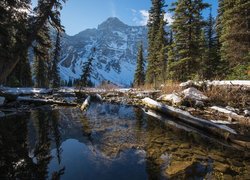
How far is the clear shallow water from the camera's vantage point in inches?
199

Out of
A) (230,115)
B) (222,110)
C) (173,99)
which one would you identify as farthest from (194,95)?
(230,115)

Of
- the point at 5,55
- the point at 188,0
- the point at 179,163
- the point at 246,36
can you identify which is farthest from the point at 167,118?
the point at 188,0

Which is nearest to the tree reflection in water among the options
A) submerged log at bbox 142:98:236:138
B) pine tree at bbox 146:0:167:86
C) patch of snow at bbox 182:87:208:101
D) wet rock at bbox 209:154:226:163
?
wet rock at bbox 209:154:226:163

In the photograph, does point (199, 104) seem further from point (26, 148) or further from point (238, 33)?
point (238, 33)

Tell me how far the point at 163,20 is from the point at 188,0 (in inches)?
549

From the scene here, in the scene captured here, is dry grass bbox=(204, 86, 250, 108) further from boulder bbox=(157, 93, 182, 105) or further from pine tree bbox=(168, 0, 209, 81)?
pine tree bbox=(168, 0, 209, 81)

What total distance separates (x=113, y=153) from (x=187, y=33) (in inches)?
793

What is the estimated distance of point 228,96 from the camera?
1320 centimetres

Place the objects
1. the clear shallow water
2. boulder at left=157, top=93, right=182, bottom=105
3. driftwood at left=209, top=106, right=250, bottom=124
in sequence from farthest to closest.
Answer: boulder at left=157, top=93, right=182, bottom=105 → driftwood at left=209, top=106, right=250, bottom=124 → the clear shallow water

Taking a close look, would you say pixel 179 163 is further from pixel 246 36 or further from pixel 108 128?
pixel 246 36

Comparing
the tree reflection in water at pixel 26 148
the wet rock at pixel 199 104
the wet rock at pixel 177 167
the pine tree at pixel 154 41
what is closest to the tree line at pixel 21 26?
the tree reflection in water at pixel 26 148

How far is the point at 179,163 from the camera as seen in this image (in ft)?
18.5

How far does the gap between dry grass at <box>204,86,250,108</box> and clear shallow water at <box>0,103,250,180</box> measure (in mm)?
4910

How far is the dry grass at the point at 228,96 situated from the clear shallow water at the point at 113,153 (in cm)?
491
